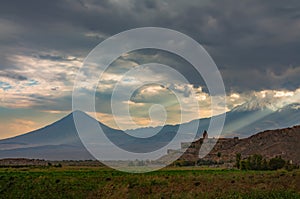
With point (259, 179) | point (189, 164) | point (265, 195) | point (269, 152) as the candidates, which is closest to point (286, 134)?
point (269, 152)

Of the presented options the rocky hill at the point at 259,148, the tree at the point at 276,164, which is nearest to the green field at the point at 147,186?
the tree at the point at 276,164

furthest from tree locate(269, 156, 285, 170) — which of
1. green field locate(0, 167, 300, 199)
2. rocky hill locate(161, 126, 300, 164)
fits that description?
rocky hill locate(161, 126, 300, 164)

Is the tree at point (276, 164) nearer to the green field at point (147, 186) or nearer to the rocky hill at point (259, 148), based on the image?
the green field at point (147, 186)

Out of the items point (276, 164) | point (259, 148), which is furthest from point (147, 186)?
point (259, 148)

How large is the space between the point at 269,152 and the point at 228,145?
48.5 metres

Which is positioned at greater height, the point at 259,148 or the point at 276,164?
the point at 259,148

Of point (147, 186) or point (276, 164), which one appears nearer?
point (147, 186)

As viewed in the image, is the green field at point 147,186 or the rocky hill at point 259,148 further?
the rocky hill at point 259,148

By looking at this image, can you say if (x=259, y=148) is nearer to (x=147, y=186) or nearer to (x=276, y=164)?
(x=276, y=164)

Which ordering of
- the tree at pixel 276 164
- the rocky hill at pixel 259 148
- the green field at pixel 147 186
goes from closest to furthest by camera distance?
1. the green field at pixel 147 186
2. the tree at pixel 276 164
3. the rocky hill at pixel 259 148

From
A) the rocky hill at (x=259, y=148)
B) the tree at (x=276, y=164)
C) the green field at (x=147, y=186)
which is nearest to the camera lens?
the green field at (x=147, y=186)

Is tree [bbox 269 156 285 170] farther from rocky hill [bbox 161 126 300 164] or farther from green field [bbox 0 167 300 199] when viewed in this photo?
rocky hill [bbox 161 126 300 164]

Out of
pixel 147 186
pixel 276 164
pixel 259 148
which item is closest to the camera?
pixel 147 186

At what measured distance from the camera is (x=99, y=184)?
2271 inches
